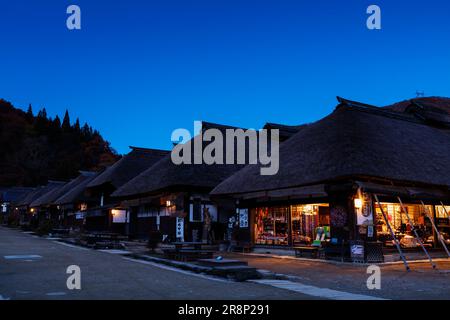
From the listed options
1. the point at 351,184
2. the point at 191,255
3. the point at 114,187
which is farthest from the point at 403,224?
the point at 114,187

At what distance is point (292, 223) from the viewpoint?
19.8m

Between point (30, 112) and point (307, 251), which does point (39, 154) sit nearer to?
point (30, 112)

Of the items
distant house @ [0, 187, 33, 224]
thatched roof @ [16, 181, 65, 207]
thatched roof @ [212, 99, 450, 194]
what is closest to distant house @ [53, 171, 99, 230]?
thatched roof @ [16, 181, 65, 207]

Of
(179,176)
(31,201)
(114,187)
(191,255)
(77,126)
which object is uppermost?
(77,126)

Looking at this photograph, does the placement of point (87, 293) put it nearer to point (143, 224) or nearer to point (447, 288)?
point (447, 288)

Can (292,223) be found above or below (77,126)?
below

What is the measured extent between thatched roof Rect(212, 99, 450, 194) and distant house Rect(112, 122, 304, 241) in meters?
3.78

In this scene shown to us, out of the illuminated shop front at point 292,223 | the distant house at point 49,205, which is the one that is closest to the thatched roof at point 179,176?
the illuminated shop front at point 292,223

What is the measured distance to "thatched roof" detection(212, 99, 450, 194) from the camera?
16.2 m

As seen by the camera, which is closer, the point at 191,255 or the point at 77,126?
the point at 191,255

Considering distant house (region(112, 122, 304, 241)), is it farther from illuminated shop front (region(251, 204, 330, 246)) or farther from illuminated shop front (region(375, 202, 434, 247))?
illuminated shop front (region(375, 202, 434, 247))

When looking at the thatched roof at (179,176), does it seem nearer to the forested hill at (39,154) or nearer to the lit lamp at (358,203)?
the lit lamp at (358,203)

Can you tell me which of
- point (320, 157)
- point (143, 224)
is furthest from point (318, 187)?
point (143, 224)

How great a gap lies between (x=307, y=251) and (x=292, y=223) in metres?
1.86
